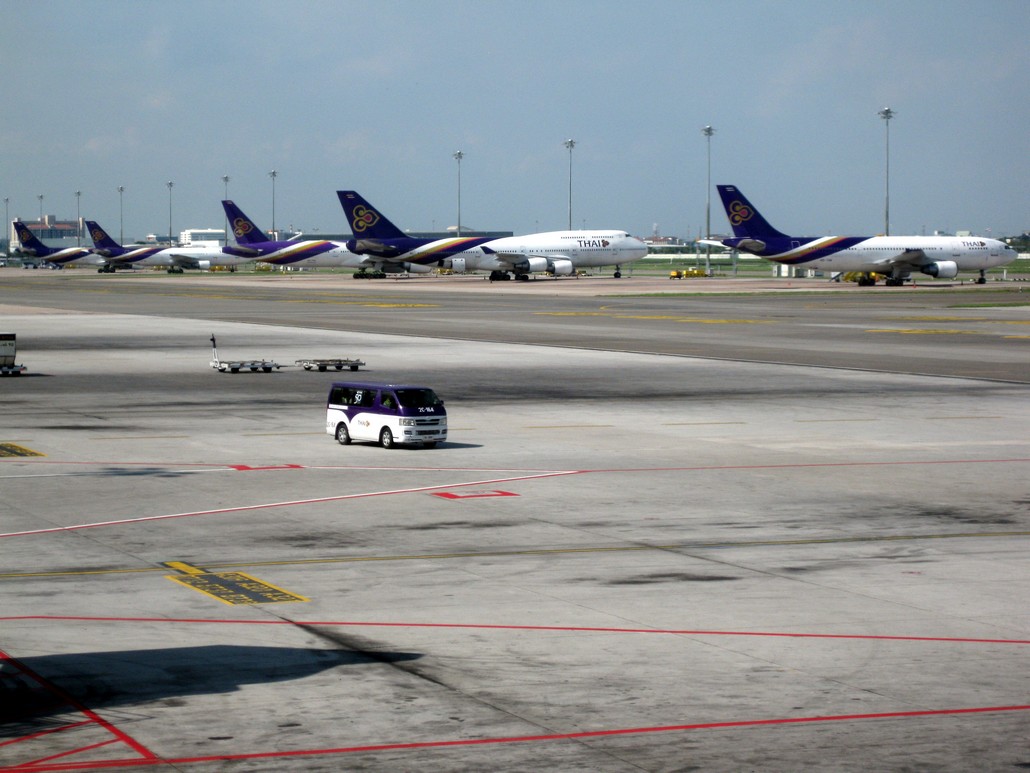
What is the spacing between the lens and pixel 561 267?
161m

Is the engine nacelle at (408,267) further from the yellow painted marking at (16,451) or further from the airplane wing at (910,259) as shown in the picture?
the yellow painted marking at (16,451)

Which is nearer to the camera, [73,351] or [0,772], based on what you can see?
[0,772]

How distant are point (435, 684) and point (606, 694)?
1727mm

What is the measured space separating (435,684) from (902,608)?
673 centimetres

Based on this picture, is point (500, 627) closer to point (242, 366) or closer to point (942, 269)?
point (242, 366)

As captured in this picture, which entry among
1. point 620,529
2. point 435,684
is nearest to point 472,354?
point 620,529

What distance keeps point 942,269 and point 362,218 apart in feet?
203

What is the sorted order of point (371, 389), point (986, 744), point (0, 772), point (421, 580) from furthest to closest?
1. point (371, 389)
2. point (421, 580)
3. point (986, 744)
4. point (0, 772)

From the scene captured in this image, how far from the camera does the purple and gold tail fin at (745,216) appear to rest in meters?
142

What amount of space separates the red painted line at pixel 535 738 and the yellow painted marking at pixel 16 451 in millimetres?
21327

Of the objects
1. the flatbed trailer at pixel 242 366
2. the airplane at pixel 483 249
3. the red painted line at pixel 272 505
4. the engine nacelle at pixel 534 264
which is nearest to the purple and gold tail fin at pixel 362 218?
the airplane at pixel 483 249

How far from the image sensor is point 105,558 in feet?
68.9

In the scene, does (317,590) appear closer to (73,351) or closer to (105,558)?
(105,558)

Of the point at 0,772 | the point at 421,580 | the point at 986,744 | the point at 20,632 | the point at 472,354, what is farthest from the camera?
the point at 472,354
